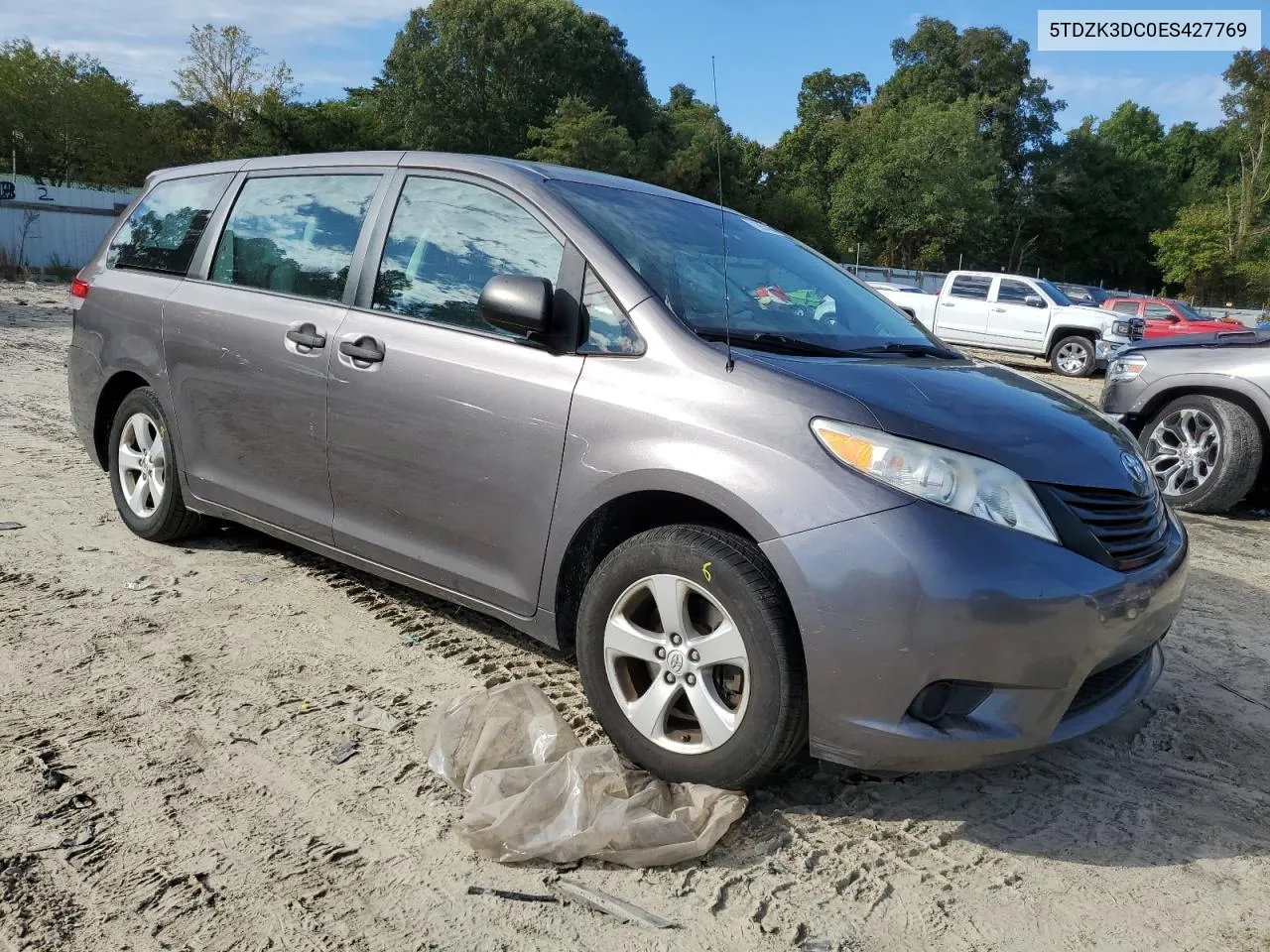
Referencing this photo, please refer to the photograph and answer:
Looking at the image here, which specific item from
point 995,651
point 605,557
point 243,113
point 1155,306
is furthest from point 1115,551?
point 243,113

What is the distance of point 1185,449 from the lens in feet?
22.4

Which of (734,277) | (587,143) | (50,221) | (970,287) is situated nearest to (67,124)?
(50,221)

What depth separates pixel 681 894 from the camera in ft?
7.49

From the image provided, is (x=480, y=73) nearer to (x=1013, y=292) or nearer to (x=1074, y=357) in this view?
(x=1013, y=292)

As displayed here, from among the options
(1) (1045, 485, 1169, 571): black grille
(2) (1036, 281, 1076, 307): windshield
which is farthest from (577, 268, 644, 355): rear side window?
(2) (1036, 281, 1076, 307): windshield

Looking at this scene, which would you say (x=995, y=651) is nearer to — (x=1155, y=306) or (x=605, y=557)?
(x=605, y=557)

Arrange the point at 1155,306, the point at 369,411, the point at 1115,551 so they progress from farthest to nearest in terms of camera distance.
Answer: the point at 1155,306 → the point at 369,411 → the point at 1115,551

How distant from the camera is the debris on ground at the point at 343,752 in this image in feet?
9.22

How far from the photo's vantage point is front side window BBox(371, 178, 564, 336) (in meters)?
3.18

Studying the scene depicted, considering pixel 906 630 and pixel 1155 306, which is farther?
pixel 1155 306

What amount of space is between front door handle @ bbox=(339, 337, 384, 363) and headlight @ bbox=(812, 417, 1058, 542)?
1.63m

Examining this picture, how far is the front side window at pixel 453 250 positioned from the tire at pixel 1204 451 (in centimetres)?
513

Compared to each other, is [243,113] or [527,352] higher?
[243,113]

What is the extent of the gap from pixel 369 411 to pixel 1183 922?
8.99 ft
